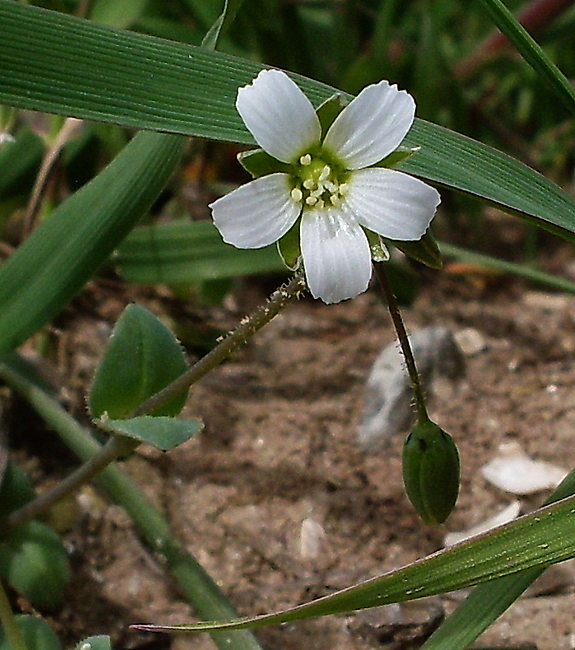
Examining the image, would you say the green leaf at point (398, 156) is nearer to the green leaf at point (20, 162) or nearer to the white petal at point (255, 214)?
the white petal at point (255, 214)

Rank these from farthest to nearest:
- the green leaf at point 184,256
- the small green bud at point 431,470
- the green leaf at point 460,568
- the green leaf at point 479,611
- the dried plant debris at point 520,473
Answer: the green leaf at point 184,256, the dried plant debris at point 520,473, the small green bud at point 431,470, the green leaf at point 479,611, the green leaf at point 460,568

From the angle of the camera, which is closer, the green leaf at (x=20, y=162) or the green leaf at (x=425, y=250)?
the green leaf at (x=425, y=250)

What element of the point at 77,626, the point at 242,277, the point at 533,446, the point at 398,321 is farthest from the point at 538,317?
the point at 77,626

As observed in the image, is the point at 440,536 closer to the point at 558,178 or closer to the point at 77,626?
the point at 77,626

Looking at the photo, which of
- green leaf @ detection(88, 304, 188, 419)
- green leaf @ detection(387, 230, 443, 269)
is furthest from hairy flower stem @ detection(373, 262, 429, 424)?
green leaf @ detection(88, 304, 188, 419)

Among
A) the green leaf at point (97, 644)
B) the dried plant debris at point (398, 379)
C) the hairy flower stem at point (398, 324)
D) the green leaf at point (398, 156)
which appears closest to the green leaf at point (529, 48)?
the green leaf at point (398, 156)

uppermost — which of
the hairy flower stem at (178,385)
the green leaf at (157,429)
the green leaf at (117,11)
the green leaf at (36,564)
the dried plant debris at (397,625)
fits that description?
the green leaf at (117,11)

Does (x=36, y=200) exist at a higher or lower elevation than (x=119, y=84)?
higher
